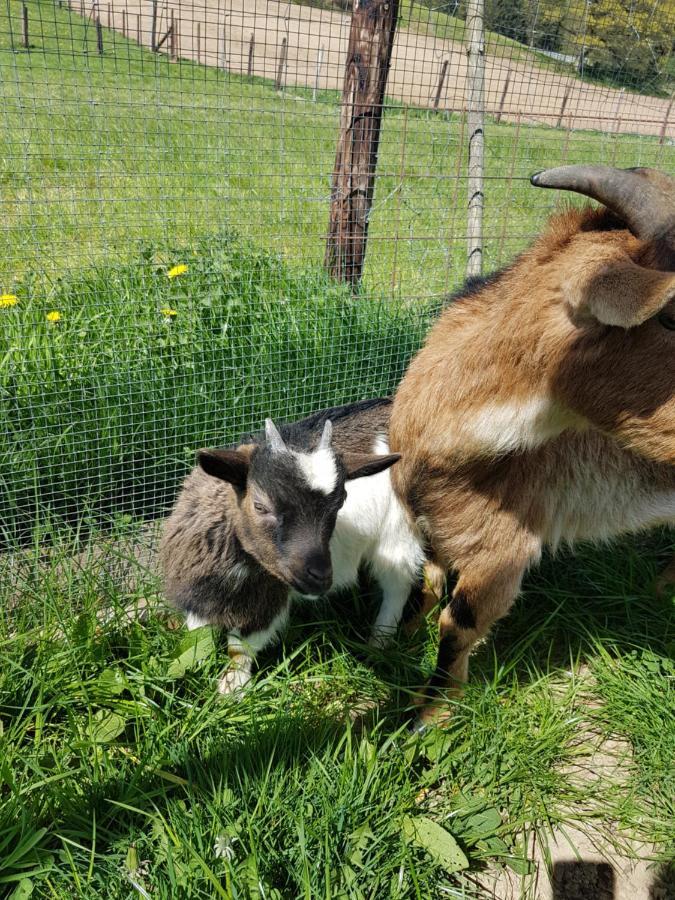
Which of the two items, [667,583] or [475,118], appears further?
[475,118]

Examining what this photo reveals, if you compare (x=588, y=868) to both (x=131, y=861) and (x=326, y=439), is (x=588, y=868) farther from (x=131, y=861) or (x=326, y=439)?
(x=326, y=439)

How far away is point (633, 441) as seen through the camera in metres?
2.08

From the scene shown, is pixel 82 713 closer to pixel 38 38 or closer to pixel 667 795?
pixel 667 795

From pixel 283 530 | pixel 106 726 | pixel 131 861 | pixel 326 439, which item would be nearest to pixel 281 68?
pixel 326 439

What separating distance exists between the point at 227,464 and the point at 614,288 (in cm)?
138

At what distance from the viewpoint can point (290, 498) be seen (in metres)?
2.41

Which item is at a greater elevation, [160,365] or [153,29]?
[153,29]

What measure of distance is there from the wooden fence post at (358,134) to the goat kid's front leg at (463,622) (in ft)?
7.07

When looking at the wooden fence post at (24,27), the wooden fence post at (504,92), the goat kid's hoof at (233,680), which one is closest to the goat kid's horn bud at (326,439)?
the goat kid's hoof at (233,680)

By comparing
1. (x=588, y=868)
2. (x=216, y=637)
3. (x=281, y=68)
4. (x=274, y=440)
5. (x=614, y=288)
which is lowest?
(x=588, y=868)

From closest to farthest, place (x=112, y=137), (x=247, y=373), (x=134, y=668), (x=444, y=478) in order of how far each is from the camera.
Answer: (x=444, y=478)
(x=134, y=668)
(x=247, y=373)
(x=112, y=137)

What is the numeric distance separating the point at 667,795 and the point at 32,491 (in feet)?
9.56

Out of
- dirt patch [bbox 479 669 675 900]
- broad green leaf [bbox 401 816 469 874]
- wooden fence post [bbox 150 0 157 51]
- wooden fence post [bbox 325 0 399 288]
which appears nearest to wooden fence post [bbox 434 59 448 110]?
wooden fence post [bbox 325 0 399 288]

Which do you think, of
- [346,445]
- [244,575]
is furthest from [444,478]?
[244,575]
